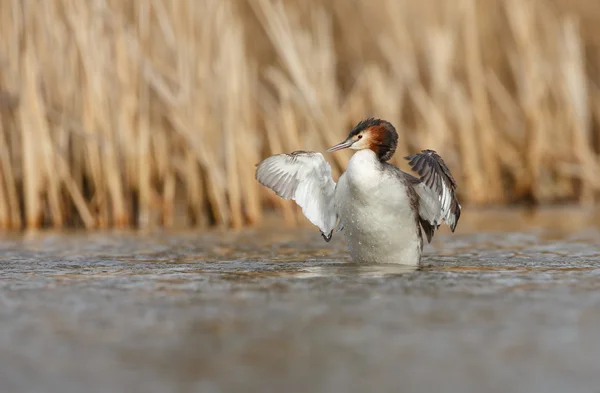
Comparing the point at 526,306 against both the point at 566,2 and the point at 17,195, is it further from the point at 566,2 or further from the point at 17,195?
the point at 566,2

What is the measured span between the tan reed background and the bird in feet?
10.1

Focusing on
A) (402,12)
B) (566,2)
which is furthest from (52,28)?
(566,2)

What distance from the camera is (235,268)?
712 cm

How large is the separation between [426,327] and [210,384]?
4.36 ft

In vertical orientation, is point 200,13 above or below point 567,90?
above

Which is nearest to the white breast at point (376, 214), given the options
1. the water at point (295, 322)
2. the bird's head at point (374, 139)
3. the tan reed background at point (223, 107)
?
the bird's head at point (374, 139)

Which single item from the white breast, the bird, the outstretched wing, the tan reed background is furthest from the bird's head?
the tan reed background

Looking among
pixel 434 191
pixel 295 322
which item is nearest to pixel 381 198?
pixel 434 191

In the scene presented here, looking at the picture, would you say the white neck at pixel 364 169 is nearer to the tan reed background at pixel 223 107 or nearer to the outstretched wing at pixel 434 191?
the outstretched wing at pixel 434 191

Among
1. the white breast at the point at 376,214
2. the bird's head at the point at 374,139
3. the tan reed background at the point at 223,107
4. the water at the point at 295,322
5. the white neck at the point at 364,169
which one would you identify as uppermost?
the tan reed background at the point at 223,107

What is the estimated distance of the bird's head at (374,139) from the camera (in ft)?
24.6

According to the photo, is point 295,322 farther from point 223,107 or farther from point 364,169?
point 223,107

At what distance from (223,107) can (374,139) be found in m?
3.76

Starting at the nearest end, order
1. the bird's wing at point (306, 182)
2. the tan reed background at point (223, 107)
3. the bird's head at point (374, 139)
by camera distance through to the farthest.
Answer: the bird's head at point (374, 139), the bird's wing at point (306, 182), the tan reed background at point (223, 107)
